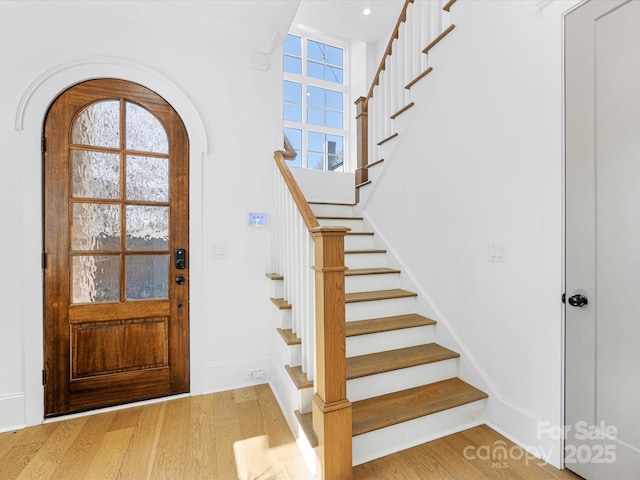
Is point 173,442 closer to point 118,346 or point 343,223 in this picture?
point 118,346

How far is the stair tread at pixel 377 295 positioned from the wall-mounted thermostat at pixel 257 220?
93 centimetres

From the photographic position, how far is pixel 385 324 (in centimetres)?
224

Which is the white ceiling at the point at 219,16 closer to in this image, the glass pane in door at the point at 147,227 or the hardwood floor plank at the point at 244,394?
the glass pane in door at the point at 147,227

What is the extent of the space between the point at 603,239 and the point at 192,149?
8.54ft

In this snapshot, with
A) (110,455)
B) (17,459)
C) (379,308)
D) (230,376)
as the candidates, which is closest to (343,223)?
(379,308)

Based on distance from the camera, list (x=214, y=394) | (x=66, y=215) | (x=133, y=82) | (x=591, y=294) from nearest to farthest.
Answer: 1. (x=591, y=294)
2. (x=66, y=215)
3. (x=133, y=82)
4. (x=214, y=394)

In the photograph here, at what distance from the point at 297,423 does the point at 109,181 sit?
2.07 meters

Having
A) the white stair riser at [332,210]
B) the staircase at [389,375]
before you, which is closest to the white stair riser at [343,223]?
the white stair riser at [332,210]

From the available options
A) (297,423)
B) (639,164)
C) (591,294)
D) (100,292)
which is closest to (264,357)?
(297,423)

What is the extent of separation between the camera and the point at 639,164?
4.20 feet

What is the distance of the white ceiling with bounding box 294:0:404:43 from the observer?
13.1 ft

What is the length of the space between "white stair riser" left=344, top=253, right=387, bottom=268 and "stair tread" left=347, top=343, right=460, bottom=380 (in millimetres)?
900

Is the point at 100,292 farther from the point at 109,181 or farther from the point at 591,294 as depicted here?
the point at 591,294

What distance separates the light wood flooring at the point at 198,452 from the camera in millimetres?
1538
